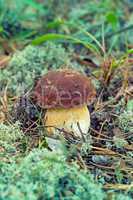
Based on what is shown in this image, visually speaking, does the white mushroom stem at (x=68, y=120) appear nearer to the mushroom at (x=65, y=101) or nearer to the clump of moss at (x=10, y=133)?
the mushroom at (x=65, y=101)

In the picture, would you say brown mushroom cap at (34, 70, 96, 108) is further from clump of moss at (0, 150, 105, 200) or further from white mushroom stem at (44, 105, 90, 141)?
clump of moss at (0, 150, 105, 200)

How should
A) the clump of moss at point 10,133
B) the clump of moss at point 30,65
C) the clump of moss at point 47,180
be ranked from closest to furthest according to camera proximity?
1. the clump of moss at point 47,180
2. the clump of moss at point 10,133
3. the clump of moss at point 30,65

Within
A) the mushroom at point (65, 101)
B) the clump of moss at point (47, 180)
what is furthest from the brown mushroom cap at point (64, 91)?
the clump of moss at point (47, 180)

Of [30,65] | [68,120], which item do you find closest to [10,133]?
[68,120]

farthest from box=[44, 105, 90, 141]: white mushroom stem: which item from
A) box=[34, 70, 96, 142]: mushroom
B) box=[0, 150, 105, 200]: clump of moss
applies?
box=[0, 150, 105, 200]: clump of moss

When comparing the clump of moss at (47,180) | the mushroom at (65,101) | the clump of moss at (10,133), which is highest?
the mushroom at (65,101)

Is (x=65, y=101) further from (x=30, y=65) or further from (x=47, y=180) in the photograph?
(x=30, y=65)

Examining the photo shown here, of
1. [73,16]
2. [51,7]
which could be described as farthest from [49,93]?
[51,7]

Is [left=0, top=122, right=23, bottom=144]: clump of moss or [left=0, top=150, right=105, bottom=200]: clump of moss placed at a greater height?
[left=0, top=122, right=23, bottom=144]: clump of moss

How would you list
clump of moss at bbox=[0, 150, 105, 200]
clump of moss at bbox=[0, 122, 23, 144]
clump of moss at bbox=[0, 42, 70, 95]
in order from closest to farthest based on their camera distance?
clump of moss at bbox=[0, 150, 105, 200]
clump of moss at bbox=[0, 122, 23, 144]
clump of moss at bbox=[0, 42, 70, 95]
